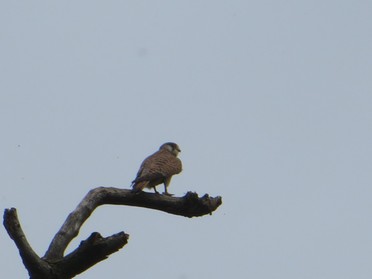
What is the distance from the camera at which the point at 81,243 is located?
13.5 ft

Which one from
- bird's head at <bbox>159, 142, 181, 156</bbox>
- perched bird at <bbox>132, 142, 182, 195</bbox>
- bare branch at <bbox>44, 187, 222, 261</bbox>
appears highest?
bird's head at <bbox>159, 142, 181, 156</bbox>

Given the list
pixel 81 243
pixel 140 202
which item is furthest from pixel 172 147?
pixel 81 243

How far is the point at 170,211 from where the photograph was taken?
5.23m

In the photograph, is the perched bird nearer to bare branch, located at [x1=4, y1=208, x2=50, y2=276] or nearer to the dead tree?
the dead tree

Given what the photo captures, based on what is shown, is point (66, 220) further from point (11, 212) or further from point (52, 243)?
point (11, 212)

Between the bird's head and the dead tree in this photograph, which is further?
the bird's head

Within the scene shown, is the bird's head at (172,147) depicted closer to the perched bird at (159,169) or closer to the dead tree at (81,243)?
the perched bird at (159,169)

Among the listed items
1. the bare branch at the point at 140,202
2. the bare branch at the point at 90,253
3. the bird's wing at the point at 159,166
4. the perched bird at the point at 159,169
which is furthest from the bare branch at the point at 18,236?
the bird's wing at the point at 159,166

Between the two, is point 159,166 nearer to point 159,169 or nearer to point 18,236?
point 159,169

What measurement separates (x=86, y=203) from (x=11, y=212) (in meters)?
0.76

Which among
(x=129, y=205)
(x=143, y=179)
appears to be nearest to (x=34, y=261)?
(x=129, y=205)

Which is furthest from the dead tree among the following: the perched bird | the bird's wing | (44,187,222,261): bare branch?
the bird's wing

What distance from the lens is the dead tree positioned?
4.08m

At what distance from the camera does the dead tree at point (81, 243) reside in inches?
161
